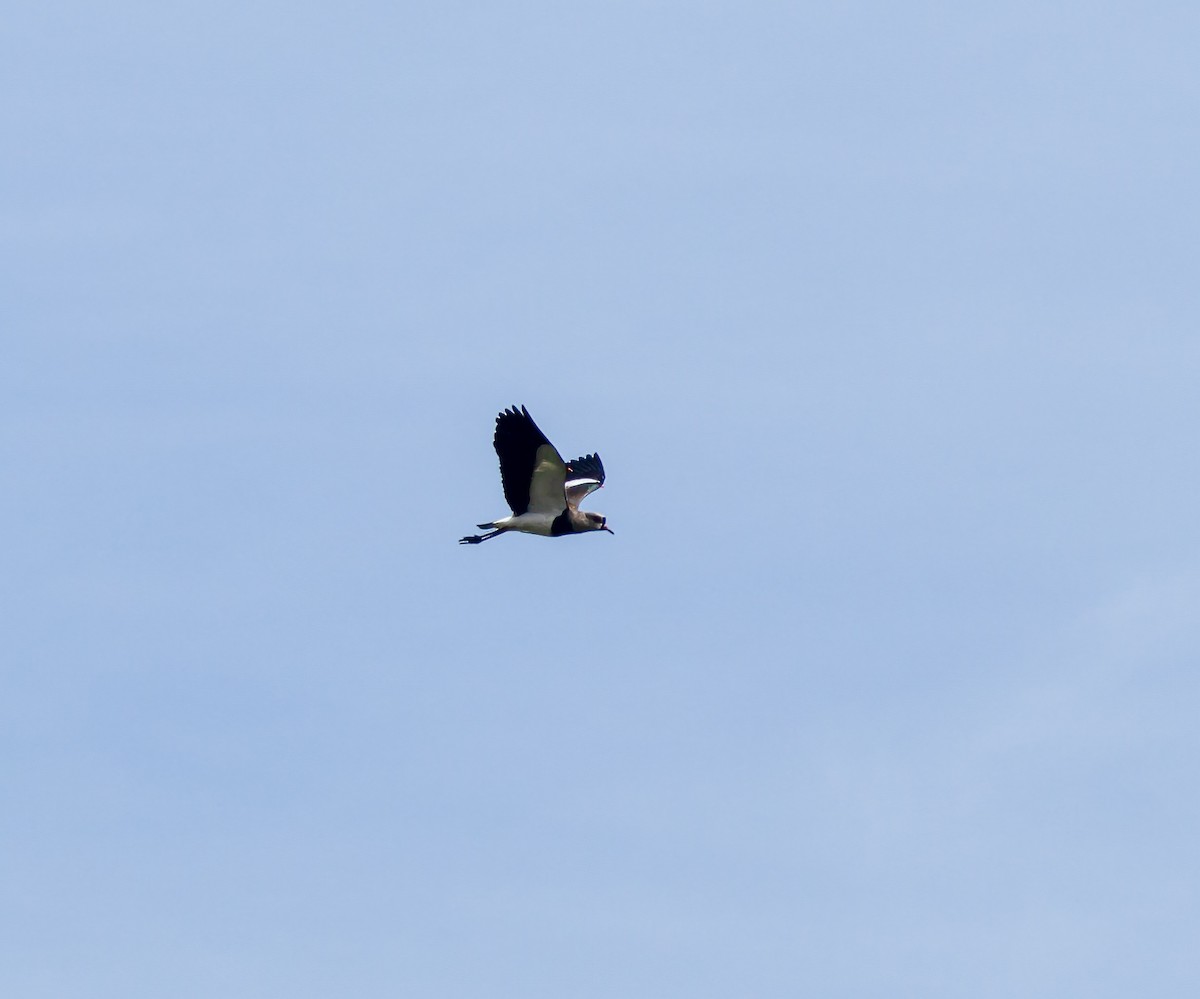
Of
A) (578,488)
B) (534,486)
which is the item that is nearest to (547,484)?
(534,486)

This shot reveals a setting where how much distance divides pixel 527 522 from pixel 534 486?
137 centimetres

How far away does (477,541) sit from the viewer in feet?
189

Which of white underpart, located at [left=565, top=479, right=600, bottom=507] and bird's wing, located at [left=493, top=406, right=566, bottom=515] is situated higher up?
white underpart, located at [left=565, top=479, right=600, bottom=507]

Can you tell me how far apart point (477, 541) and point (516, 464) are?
3.16 meters

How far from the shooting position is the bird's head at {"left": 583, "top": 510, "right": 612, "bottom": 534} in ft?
190

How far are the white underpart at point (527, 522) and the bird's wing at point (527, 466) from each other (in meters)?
0.12

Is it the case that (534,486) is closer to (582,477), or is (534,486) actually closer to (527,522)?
(527,522)

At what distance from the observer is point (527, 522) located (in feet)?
188

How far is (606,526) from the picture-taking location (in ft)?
192

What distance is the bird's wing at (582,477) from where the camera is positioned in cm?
5897

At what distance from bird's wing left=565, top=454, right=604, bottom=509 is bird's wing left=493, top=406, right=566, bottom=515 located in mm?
1588

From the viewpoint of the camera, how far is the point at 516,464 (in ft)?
181

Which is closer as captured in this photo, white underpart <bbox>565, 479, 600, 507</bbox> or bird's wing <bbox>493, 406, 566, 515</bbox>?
bird's wing <bbox>493, 406, 566, 515</bbox>

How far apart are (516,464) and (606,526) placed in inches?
161
